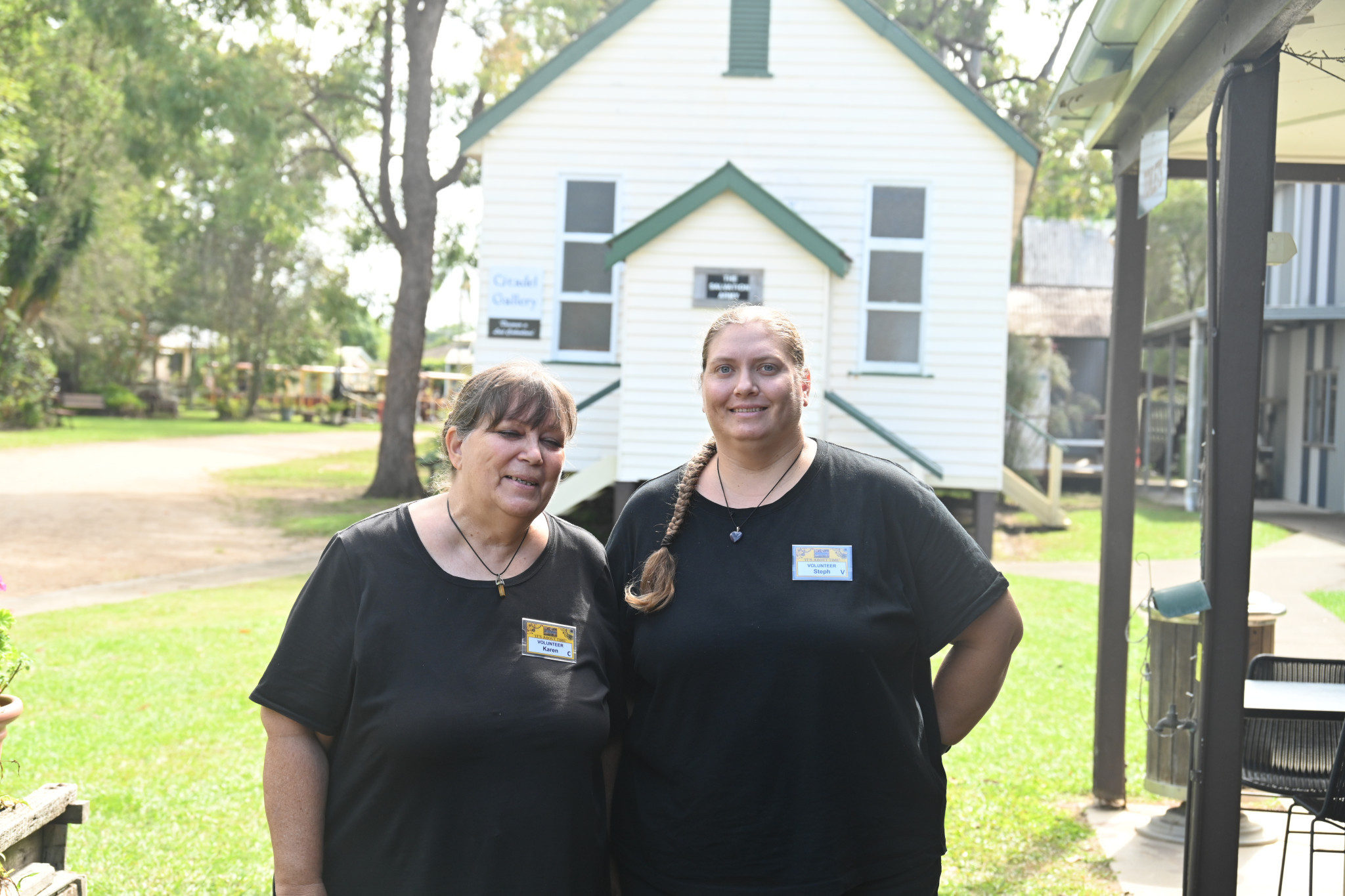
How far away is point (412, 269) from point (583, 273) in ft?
22.7

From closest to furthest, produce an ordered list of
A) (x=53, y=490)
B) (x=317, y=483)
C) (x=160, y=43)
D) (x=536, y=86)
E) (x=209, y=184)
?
1. (x=536, y=86)
2. (x=160, y=43)
3. (x=53, y=490)
4. (x=317, y=483)
5. (x=209, y=184)

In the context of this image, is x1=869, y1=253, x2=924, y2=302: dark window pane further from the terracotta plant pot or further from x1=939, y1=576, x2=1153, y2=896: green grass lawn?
the terracotta plant pot

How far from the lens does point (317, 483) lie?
23688mm

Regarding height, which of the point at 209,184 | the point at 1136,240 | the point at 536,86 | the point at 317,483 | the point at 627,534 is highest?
the point at 209,184

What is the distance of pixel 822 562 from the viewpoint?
2736mm

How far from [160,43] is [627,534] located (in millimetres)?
16362

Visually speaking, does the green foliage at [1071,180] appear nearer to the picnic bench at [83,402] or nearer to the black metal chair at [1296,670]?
the black metal chair at [1296,670]

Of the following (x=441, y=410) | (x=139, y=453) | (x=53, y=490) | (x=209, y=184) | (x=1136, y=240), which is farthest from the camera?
(x=209, y=184)

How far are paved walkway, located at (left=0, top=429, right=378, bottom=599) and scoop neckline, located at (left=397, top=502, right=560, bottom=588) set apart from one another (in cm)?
980

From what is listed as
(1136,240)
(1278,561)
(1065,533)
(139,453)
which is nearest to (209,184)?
(139,453)

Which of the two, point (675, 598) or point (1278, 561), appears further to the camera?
point (1278, 561)

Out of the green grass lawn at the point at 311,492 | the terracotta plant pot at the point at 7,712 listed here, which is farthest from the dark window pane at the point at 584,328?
the terracotta plant pot at the point at 7,712

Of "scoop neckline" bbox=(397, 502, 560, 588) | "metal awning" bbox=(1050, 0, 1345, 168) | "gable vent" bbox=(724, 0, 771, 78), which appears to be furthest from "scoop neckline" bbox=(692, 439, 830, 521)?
"gable vent" bbox=(724, 0, 771, 78)

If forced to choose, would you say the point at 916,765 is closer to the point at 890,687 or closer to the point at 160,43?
the point at 890,687
